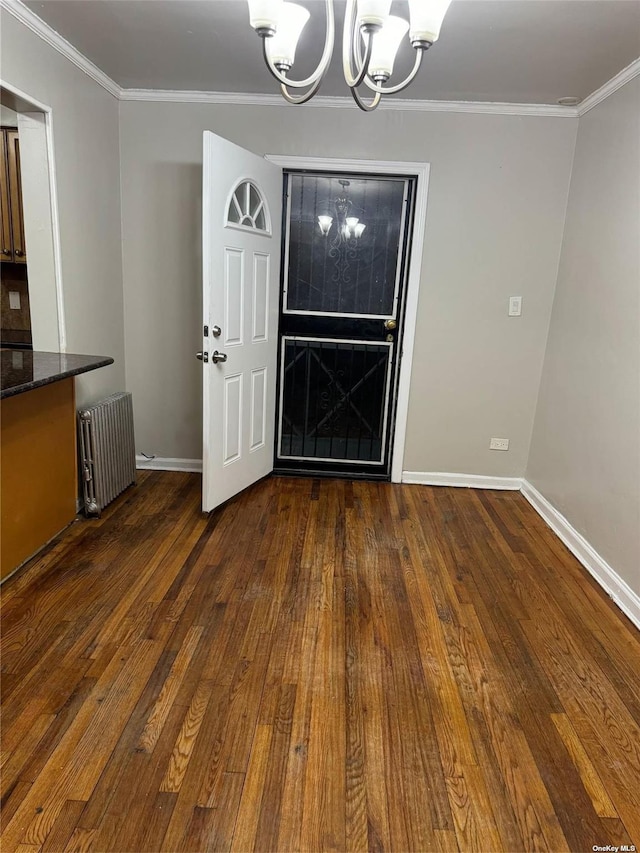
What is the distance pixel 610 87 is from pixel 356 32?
1.87m

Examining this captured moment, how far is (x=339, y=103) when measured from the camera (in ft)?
10.5

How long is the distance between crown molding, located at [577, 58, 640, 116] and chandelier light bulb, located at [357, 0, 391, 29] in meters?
1.79

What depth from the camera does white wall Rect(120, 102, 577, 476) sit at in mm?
3271

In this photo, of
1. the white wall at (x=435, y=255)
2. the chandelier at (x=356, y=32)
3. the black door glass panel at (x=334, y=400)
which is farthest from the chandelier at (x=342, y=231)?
the chandelier at (x=356, y=32)

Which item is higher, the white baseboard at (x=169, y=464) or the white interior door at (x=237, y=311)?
the white interior door at (x=237, y=311)

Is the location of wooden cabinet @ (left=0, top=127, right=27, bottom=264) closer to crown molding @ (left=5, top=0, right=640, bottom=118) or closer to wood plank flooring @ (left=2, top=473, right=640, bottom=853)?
crown molding @ (left=5, top=0, right=640, bottom=118)

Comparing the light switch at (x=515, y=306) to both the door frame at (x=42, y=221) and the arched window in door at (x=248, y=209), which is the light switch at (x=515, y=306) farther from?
the door frame at (x=42, y=221)

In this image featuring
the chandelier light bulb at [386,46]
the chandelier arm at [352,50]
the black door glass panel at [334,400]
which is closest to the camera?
the chandelier arm at [352,50]

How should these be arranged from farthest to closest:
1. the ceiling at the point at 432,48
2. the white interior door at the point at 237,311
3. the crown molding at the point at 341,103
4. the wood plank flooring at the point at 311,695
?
the crown molding at the point at 341,103
the white interior door at the point at 237,311
the ceiling at the point at 432,48
the wood plank flooring at the point at 311,695

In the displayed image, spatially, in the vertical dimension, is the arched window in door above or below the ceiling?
below

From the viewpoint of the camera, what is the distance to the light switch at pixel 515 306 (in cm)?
346

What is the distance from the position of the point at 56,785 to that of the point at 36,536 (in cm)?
133

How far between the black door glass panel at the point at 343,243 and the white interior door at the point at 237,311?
0.17m

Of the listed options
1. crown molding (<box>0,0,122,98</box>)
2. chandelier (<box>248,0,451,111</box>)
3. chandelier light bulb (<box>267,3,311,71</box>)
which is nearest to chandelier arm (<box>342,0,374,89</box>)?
chandelier (<box>248,0,451,111</box>)
